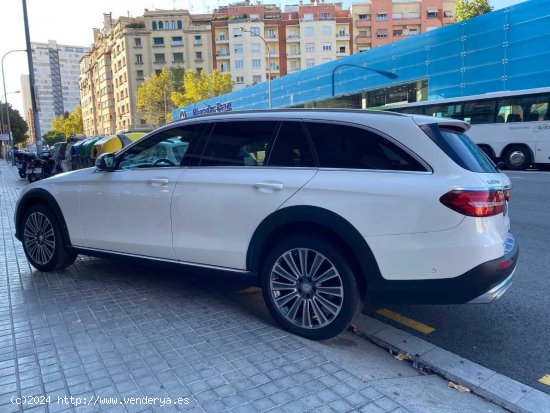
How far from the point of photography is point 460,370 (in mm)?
3082

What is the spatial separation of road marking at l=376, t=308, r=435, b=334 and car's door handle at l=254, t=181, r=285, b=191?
5.12 ft

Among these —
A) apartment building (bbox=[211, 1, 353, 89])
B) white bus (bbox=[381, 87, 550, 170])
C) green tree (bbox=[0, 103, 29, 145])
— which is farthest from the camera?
apartment building (bbox=[211, 1, 353, 89])

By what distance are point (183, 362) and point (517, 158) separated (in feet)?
60.3

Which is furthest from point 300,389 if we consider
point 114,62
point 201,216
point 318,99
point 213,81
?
point 114,62

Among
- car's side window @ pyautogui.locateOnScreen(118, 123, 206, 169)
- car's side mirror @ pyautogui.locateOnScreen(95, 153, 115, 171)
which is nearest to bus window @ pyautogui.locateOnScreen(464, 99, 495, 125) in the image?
car's side window @ pyautogui.locateOnScreen(118, 123, 206, 169)

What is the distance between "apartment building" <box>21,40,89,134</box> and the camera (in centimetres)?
16000

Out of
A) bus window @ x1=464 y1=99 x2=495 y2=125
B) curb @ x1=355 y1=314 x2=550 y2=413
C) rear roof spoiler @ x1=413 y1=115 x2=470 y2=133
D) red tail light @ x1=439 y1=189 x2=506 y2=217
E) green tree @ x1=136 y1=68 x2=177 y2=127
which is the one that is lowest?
curb @ x1=355 y1=314 x2=550 y2=413

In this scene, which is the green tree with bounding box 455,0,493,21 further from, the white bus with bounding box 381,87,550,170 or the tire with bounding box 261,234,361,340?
the tire with bounding box 261,234,361,340

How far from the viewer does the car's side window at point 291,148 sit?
3.60m

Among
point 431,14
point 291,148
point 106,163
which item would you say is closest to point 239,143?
point 291,148

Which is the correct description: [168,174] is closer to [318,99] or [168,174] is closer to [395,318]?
[395,318]

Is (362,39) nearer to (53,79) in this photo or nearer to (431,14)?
(431,14)

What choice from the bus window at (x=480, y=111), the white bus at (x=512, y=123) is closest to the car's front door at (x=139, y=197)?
the white bus at (x=512, y=123)

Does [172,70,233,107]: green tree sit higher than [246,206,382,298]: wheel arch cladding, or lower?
higher
